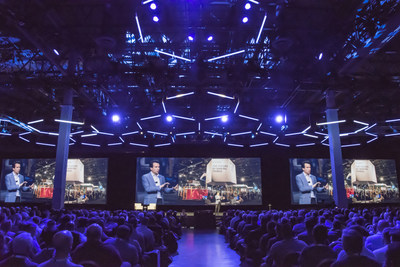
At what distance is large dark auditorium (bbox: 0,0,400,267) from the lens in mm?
5207

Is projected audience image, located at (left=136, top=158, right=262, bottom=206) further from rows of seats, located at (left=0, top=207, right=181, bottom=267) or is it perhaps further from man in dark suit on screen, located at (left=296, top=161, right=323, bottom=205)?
rows of seats, located at (left=0, top=207, right=181, bottom=267)

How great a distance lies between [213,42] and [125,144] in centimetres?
1098

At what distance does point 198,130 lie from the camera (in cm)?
1655

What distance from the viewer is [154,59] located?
11922mm

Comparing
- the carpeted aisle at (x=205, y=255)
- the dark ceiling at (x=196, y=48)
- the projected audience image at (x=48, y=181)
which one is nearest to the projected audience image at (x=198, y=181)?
the projected audience image at (x=48, y=181)

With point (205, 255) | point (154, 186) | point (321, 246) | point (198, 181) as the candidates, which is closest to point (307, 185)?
point (198, 181)

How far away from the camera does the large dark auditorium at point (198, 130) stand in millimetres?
5207

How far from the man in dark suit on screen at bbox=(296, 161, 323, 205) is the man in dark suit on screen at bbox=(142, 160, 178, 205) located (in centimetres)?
788

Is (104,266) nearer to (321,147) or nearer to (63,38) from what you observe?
(63,38)

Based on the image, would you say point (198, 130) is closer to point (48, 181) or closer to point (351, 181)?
point (48, 181)

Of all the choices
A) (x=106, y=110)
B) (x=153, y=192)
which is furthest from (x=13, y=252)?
(x=153, y=192)

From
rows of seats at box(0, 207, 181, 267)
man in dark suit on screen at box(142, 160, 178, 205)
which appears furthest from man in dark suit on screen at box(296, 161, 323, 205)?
rows of seats at box(0, 207, 181, 267)

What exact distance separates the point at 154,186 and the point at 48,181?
6.77 meters

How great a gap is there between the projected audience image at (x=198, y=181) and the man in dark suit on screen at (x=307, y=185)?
8.62 feet
